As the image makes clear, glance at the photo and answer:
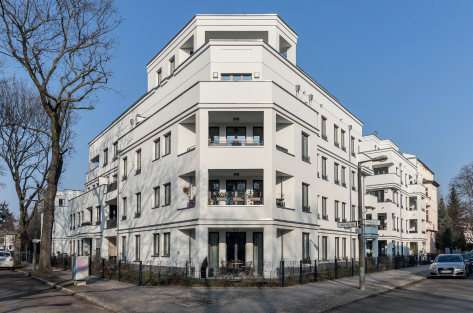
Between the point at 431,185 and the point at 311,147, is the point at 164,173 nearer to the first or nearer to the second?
the point at 311,147

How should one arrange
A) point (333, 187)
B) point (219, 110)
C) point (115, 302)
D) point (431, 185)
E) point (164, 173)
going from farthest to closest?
point (431, 185), point (333, 187), point (164, 173), point (219, 110), point (115, 302)

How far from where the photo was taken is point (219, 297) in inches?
807

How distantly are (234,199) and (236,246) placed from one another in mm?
3025

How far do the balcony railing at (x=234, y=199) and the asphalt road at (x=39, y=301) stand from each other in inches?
396

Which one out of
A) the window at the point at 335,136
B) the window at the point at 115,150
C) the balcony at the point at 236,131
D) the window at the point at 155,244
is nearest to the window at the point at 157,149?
the balcony at the point at 236,131

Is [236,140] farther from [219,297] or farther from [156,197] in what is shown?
[219,297]

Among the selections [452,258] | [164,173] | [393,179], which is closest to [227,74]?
[164,173]

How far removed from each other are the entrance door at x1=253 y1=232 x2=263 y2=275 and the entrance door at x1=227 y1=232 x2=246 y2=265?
0.65 metres

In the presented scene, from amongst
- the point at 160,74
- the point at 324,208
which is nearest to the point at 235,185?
the point at 324,208

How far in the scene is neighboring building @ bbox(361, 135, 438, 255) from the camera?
64000 mm

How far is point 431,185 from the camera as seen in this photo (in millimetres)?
97812

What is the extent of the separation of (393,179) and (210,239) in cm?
3961

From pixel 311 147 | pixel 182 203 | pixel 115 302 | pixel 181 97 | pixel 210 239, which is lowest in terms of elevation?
pixel 115 302

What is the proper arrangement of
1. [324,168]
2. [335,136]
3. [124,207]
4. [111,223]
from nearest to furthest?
[324,168]
[124,207]
[335,136]
[111,223]
